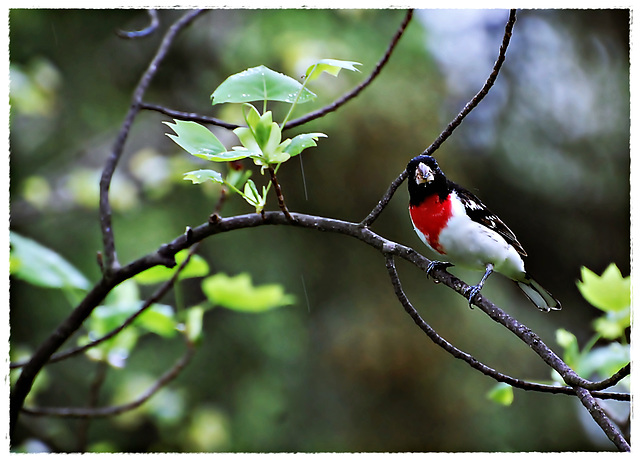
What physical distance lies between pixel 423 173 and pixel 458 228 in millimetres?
73

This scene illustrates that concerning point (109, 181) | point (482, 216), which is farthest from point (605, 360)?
point (109, 181)

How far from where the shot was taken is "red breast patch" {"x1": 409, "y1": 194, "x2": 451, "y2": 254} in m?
0.52

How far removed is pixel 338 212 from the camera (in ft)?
4.00

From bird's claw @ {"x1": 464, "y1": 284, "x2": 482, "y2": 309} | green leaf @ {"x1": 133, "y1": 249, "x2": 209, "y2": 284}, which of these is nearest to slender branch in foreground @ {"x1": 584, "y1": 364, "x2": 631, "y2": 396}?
bird's claw @ {"x1": 464, "y1": 284, "x2": 482, "y2": 309}

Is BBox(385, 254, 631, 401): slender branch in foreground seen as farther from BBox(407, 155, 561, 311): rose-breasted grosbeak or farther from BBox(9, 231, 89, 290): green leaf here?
BBox(9, 231, 89, 290): green leaf

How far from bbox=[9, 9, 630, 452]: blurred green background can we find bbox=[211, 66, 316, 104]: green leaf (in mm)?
624

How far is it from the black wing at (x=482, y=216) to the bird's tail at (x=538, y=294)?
0.06m

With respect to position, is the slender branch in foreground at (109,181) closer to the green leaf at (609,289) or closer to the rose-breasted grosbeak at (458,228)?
the rose-breasted grosbeak at (458,228)

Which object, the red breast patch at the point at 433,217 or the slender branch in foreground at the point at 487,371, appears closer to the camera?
the slender branch in foreground at the point at 487,371

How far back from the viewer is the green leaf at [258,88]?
0.41 meters

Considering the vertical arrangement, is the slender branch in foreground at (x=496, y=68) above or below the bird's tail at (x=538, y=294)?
above

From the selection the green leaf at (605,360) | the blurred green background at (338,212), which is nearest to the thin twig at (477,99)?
the green leaf at (605,360)

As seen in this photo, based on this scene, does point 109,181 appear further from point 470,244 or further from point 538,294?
point 538,294
